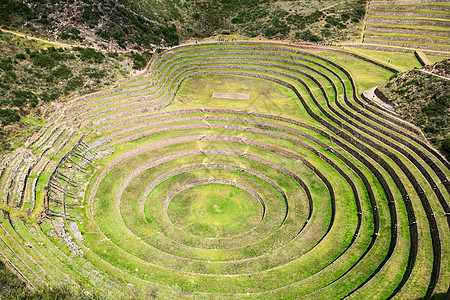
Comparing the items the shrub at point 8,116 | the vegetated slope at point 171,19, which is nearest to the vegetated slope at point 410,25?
the vegetated slope at point 171,19

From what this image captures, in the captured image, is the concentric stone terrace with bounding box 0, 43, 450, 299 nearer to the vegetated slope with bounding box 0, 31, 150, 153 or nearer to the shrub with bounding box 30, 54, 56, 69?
the vegetated slope with bounding box 0, 31, 150, 153

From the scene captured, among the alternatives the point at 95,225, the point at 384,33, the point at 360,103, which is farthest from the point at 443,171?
the point at 384,33

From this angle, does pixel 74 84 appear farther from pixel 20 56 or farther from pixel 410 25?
pixel 410 25

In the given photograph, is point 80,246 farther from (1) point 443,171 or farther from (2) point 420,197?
(1) point 443,171

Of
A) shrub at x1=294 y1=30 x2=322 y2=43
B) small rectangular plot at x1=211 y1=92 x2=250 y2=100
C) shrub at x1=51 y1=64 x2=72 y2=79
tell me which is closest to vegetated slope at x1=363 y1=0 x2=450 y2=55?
shrub at x1=294 y1=30 x2=322 y2=43

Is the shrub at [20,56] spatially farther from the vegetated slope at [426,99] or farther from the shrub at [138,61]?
the vegetated slope at [426,99]

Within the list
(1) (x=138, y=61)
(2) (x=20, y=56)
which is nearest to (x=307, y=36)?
(1) (x=138, y=61)
